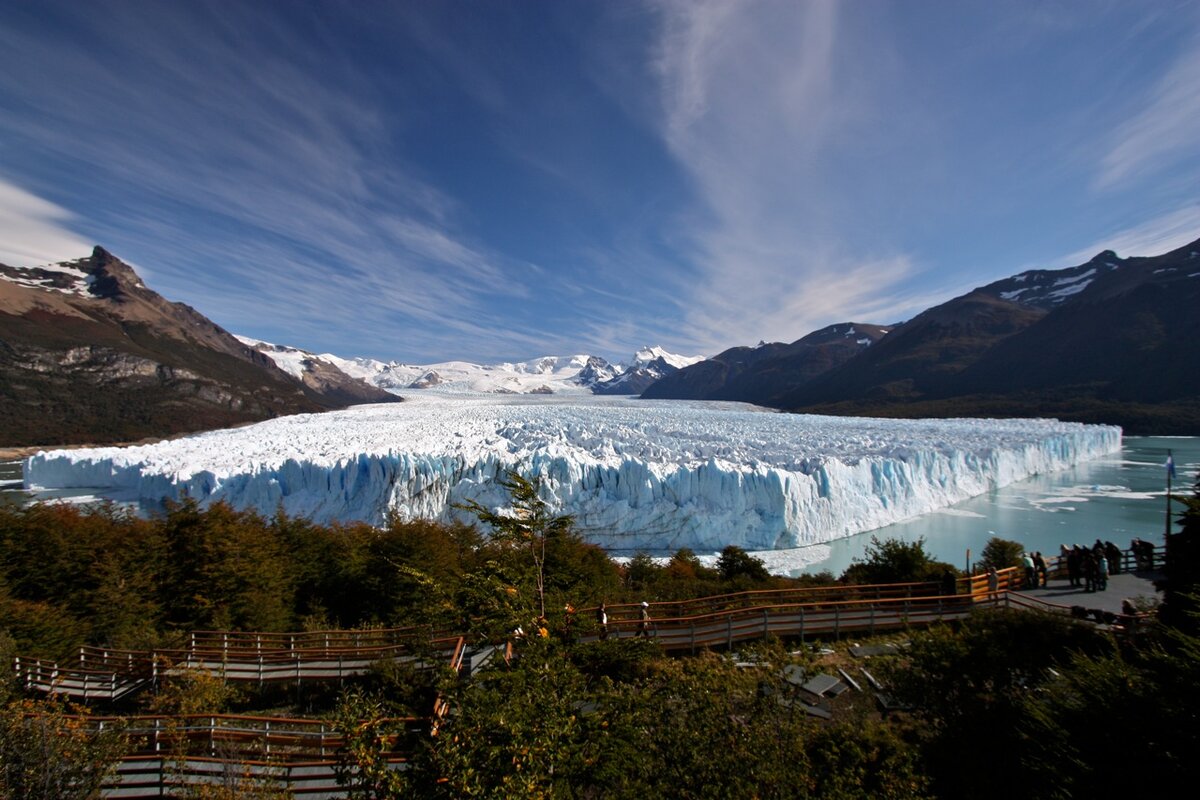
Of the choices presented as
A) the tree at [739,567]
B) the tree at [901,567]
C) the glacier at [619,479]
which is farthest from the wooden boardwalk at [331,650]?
the glacier at [619,479]

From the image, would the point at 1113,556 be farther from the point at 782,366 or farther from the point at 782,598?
the point at 782,366

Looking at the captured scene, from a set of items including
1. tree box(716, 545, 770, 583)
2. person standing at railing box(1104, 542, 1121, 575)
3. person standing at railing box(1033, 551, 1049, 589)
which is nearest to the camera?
person standing at railing box(1033, 551, 1049, 589)

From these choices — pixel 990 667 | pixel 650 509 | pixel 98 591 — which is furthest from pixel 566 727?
pixel 650 509

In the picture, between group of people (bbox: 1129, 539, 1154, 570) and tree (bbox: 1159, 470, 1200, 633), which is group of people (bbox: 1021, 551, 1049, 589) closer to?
group of people (bbox: 1129, 539, 1154, 570)

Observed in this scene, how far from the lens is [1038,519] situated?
25.3 metres

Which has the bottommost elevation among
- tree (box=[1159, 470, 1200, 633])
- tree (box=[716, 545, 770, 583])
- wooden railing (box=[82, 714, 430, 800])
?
tree (box=[716, 545, 770, 583])

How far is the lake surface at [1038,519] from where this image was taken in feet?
70.1

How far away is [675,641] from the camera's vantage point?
890cm

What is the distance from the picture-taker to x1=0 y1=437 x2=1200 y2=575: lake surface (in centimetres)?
2136

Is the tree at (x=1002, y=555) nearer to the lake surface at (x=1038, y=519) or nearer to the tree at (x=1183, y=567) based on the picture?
the lake surface at (x=1038, y=519)

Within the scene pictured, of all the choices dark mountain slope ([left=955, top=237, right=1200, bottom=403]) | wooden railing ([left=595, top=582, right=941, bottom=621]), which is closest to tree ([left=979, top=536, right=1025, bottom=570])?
wooden railing ([left=595, top=582, right=941, bottom=621])

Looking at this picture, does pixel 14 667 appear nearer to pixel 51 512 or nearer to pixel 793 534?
pixel 51 512

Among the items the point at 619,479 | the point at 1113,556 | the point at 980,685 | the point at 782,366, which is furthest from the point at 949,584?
the point at 782,366

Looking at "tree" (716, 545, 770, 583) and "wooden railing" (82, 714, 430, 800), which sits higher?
"wooden railing" (82, 714, 430, 800)
